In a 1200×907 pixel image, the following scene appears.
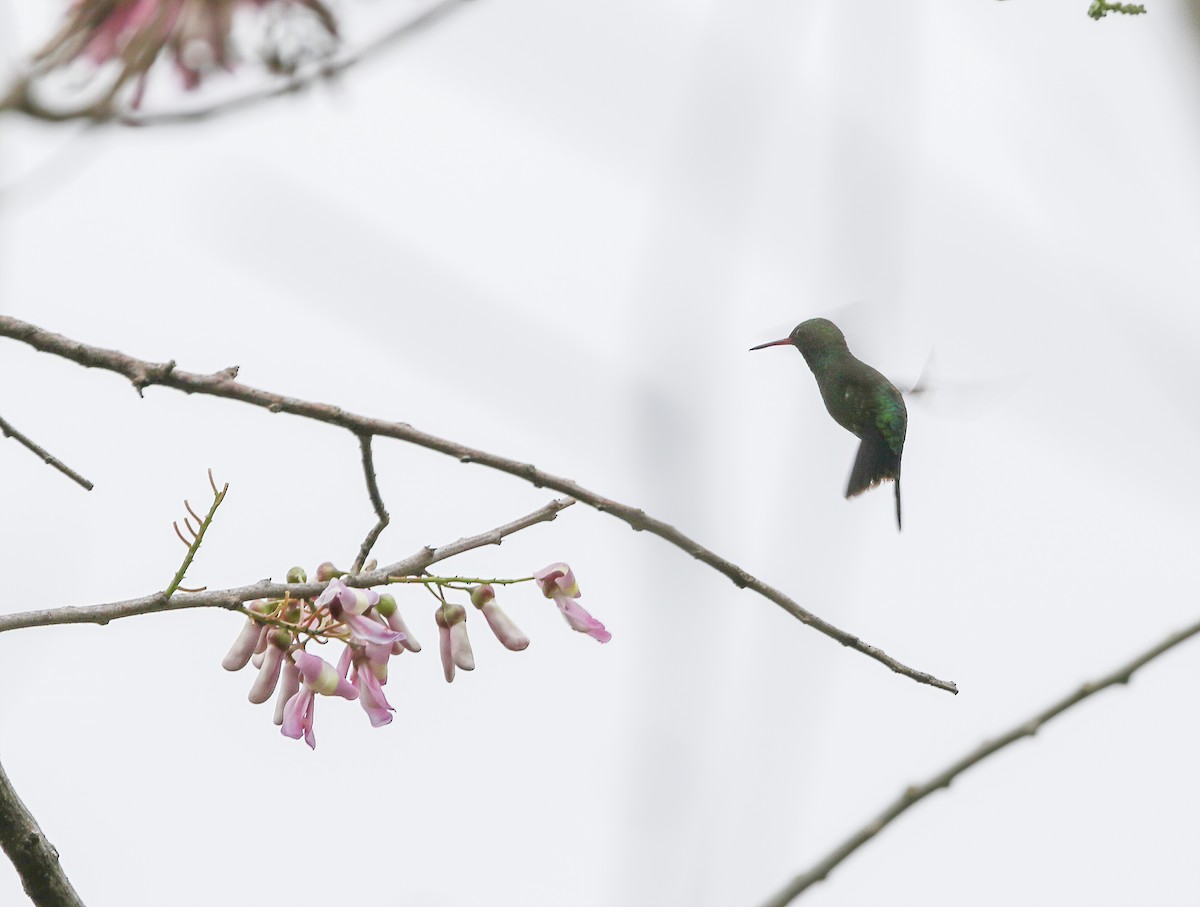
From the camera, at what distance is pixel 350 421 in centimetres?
259

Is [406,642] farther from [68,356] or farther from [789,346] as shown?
[789,346]

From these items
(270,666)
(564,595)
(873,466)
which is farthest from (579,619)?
(873,466)

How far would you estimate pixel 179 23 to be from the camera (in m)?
1.81

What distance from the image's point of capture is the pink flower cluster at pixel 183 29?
172 centimetres

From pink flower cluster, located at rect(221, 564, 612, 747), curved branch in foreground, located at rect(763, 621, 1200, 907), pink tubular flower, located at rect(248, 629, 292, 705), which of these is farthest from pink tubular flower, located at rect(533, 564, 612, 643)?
curved branch in foreground, located at rect(763, 621, 1200, 907)

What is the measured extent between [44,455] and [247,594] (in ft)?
1.61

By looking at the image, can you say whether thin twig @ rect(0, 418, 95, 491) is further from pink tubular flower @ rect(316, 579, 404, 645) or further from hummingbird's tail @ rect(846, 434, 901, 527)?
hummingbird's tail @ rect(846, 434, 901, 527)

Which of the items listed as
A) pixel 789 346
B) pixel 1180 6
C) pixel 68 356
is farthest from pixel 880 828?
pixel 789 346

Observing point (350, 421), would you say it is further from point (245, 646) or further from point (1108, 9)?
point (1108, 9)

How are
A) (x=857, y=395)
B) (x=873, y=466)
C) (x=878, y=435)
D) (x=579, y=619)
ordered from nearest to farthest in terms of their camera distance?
(x=579, y=619) → (x=873, y=466) → (x=878, y=435) → (x=857, y=395)

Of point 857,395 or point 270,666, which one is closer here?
point 270,666

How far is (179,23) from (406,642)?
1.40 m

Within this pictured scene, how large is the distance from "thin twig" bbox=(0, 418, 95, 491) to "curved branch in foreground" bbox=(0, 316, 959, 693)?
0.24 meters

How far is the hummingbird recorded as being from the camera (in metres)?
3.80
